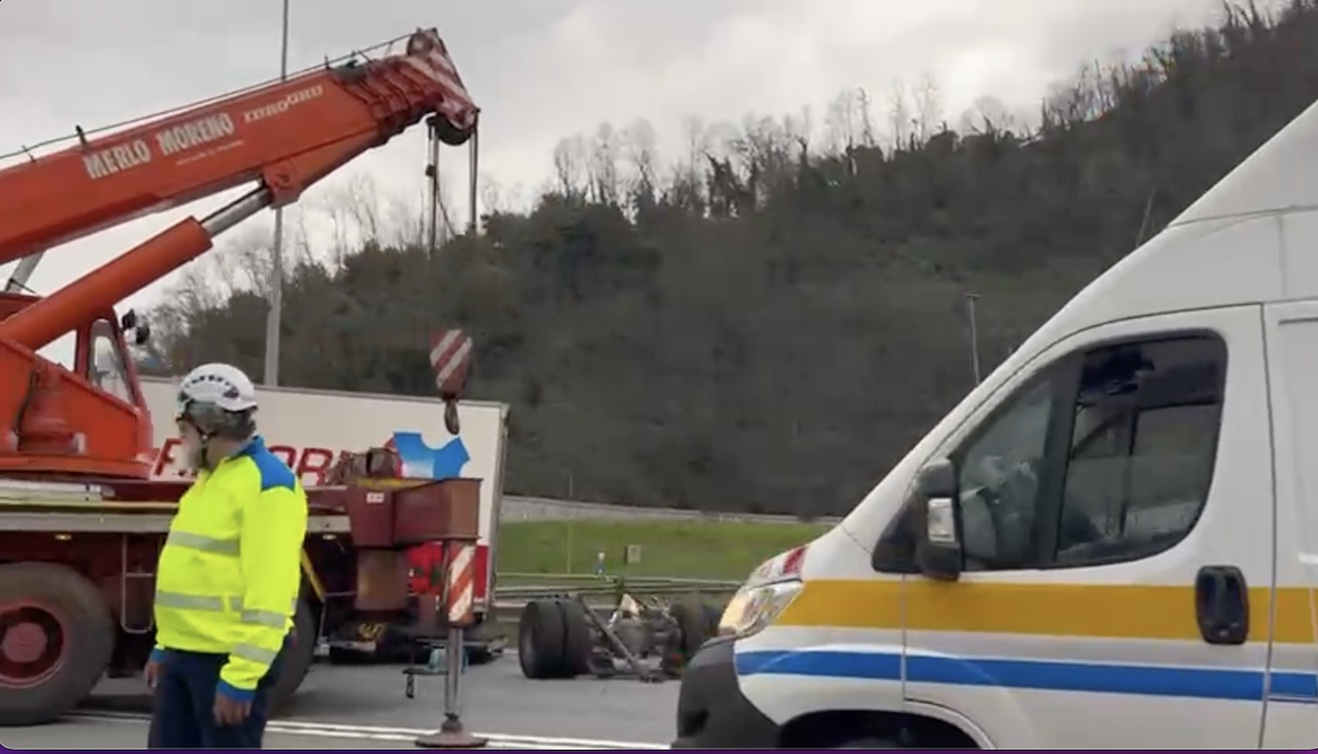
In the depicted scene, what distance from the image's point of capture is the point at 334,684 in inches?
520

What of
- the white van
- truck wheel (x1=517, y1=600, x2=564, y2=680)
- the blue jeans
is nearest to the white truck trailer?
truck wheel (x1=517, y1=600, x2=564, y2=680)

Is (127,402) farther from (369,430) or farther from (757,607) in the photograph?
(757,607)

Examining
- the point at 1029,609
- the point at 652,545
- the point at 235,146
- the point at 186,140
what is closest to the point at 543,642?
the point at 235,146

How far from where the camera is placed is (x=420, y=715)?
10953 millimetres

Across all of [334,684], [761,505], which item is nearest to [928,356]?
[761,505]

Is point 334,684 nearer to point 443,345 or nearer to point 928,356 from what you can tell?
point 443,345

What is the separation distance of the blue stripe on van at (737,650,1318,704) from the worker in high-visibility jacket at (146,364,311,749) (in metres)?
1.57

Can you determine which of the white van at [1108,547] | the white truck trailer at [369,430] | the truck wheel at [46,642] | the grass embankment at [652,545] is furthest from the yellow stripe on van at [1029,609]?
the grass embankment at [652,545]

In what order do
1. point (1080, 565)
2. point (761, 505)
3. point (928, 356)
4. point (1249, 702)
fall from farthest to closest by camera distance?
1. point (761, 505)
2. point (928, 356)
3. point (1080, 565)
4. point (1249, 702)

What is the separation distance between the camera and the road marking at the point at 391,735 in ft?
30.1

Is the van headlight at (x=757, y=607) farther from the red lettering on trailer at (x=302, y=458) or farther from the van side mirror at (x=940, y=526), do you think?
the red lettering on trailer at (x=302, y=458)

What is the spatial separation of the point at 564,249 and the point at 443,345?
7756 centimetres

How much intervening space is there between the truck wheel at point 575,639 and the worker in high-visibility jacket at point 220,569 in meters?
Answer: 8.97

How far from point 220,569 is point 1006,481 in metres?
2.59
